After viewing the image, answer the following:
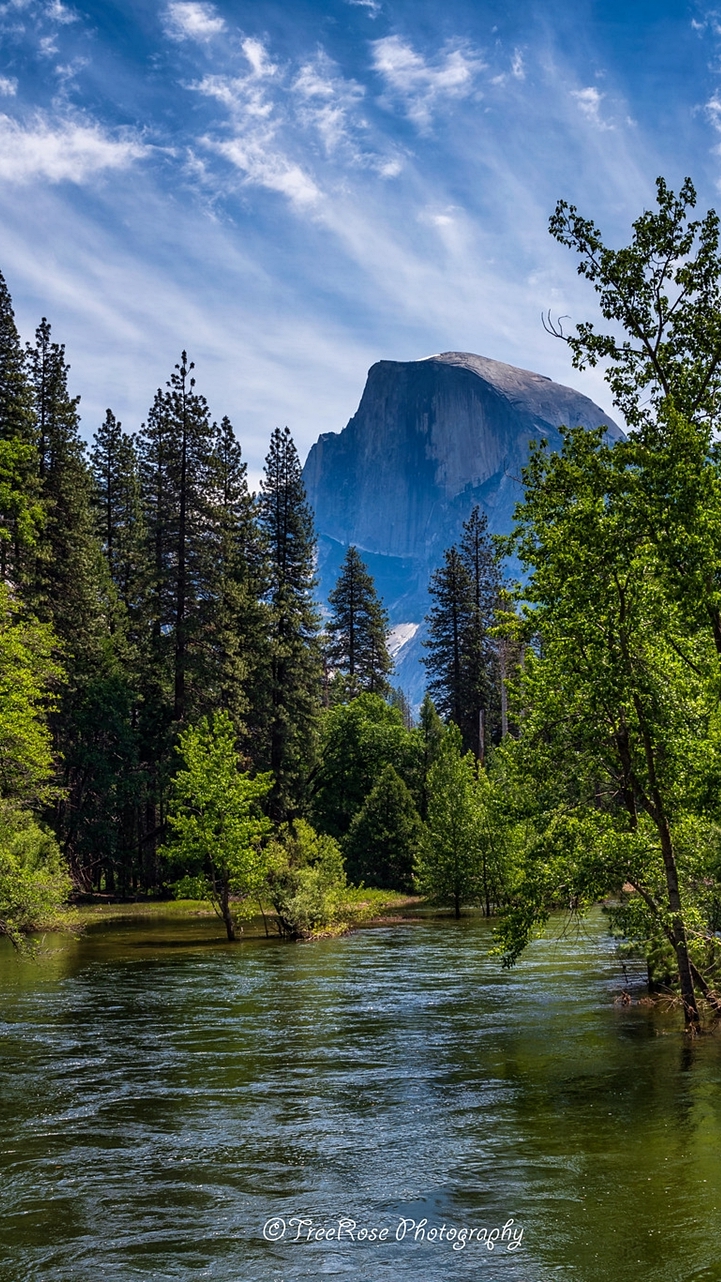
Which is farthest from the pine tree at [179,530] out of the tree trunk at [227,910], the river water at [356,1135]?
the river water at [356,1135]

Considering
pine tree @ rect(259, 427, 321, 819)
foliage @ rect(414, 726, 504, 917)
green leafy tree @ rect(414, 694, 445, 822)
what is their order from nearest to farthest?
1. foliage @ rect(414, 726, 504, 917)
2. pine tree @ rect(259, 427, 321, 819)
3. green leafy tree @ rect(414, 694, 445, 822)

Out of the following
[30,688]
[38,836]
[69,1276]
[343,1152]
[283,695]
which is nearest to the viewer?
[69,1276]

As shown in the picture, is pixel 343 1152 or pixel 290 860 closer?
pixel 343 1152

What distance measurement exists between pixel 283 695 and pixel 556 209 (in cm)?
4418

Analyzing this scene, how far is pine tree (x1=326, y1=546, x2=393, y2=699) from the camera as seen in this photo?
9000 cm

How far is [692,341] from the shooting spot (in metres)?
18.2

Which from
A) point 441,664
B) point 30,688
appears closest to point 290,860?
point 30,688

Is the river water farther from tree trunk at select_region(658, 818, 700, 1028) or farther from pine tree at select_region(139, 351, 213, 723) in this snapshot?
pine tree at select_region(139, 351, 213, 723)

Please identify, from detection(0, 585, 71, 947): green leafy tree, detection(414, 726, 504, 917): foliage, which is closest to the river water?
detection(0, 585, 71, 947): green leafy tree

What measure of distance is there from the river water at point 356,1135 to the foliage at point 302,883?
1084 cm

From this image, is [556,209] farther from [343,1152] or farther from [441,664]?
[441,664]

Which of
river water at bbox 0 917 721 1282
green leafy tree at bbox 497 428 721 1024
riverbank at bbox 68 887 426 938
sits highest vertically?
green leafy tree at bbox 497 428 721 1024

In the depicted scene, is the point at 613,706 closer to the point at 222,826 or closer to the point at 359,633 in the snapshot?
the point at 222,826

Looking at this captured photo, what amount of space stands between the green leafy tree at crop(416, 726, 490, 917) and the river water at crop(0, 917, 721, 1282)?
2032cm
